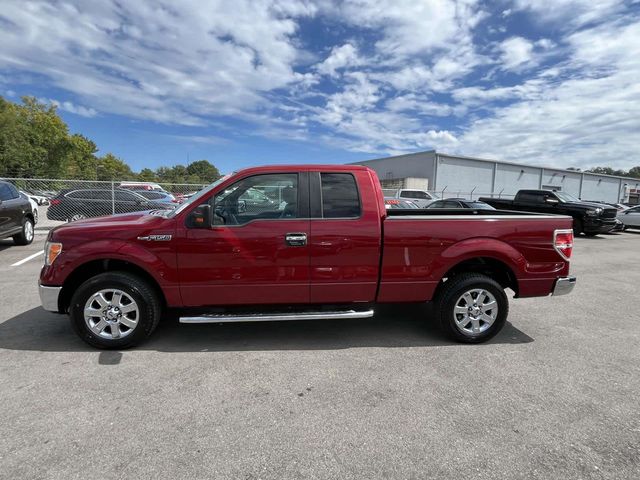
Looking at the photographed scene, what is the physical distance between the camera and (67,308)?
3.99 m

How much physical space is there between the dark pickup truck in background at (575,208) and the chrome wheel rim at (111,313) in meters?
14.3

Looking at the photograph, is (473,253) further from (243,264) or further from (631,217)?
(631,217)

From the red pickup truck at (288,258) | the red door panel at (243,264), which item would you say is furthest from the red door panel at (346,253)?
the red door panel at (243,264)

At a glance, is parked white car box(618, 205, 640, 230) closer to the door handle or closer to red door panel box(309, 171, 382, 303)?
red door panel box(309, 171, 382, 303)

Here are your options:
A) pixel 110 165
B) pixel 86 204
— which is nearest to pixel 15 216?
pixel 86 204

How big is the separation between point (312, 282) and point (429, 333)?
63.4 inches

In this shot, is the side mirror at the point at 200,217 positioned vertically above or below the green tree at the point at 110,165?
below

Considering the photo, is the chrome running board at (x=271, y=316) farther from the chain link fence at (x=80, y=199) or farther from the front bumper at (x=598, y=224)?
the front bumper at (x=598, y=224)

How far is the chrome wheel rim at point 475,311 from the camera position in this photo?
4.08 meters

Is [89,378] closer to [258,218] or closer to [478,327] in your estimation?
[258,218]

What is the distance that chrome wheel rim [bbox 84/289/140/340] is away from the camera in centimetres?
374

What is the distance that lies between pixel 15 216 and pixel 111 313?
7.76m

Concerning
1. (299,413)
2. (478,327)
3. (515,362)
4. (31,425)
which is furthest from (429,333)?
(31,425)

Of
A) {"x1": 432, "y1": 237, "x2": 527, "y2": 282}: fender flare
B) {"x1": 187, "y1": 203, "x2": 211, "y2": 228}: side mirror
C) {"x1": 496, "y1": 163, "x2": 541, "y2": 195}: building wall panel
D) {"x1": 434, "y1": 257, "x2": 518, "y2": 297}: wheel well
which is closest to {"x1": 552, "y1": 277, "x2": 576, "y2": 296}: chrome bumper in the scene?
{"x1": 434, "y1": 257, "x2": 518, "y2": 297}: wheel well
